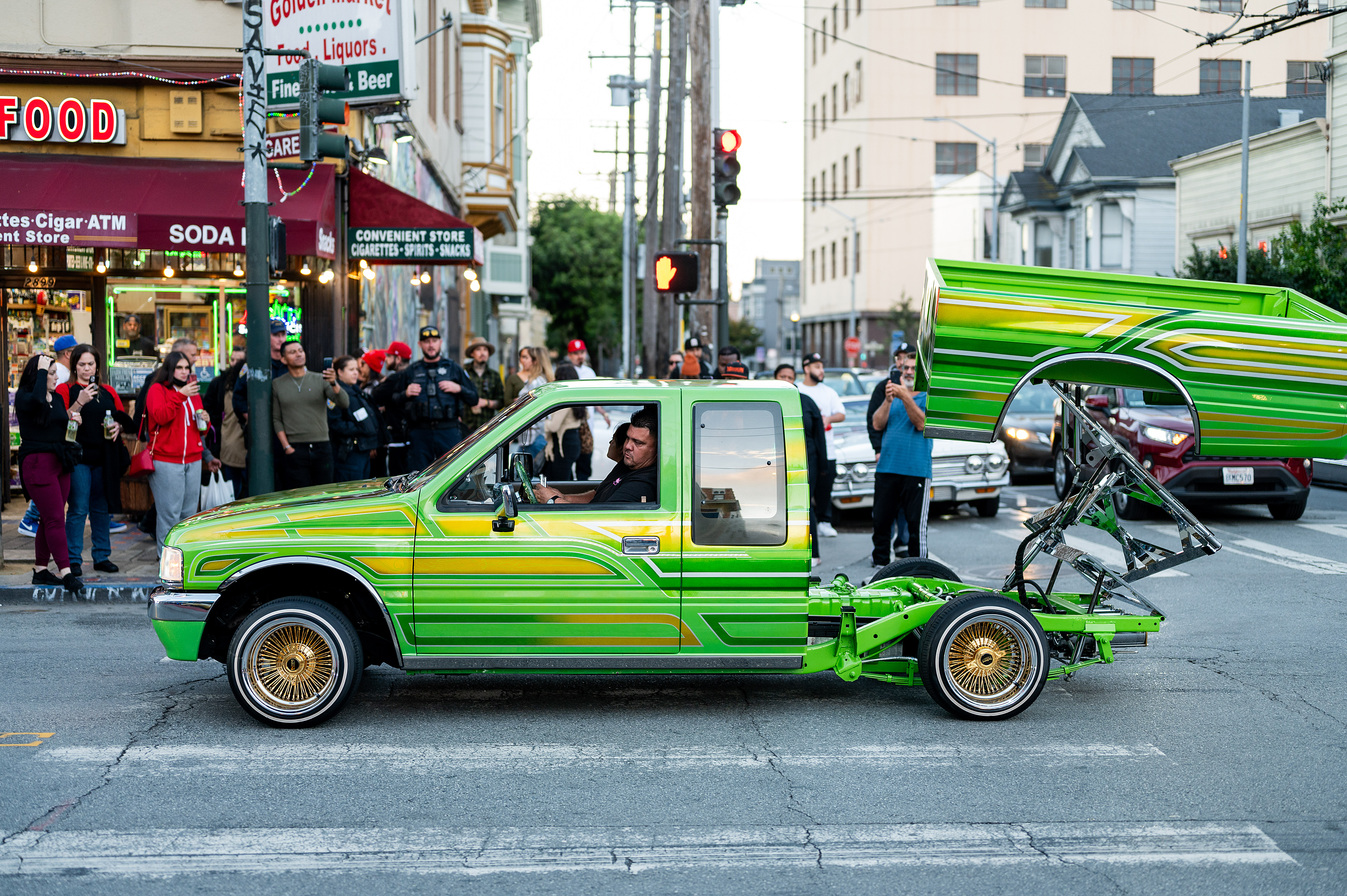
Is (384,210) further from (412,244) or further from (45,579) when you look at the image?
(45,579)

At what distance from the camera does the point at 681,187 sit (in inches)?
867

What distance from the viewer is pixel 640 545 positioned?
6.35 m

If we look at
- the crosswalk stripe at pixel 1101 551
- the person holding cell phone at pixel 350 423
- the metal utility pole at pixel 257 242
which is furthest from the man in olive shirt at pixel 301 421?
the crosswalk stripe at pixel 1101 551

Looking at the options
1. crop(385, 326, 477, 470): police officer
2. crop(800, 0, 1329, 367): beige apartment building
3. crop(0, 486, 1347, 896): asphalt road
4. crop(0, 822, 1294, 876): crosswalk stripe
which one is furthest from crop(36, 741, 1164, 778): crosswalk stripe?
crop(800, 0, 1329, 367): beige apartment building

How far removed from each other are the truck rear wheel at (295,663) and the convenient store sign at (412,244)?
30.0 feet

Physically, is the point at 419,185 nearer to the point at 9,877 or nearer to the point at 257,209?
the point at 257,209

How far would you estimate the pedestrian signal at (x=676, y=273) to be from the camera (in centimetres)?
1425

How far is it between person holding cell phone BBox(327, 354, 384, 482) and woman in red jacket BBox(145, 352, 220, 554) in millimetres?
1314

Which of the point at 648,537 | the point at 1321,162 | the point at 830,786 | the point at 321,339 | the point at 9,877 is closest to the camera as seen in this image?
the point at 9,877

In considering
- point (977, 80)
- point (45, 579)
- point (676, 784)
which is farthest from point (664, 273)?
point (977, 80)

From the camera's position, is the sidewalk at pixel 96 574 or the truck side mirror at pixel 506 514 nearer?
the truck side mirror at pixel 506 514

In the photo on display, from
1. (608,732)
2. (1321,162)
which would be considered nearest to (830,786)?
(608,732)

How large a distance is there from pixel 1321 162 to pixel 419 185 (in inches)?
893

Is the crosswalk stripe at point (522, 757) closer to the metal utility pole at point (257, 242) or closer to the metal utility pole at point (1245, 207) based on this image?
the metal utility pole at point (257, 242)
